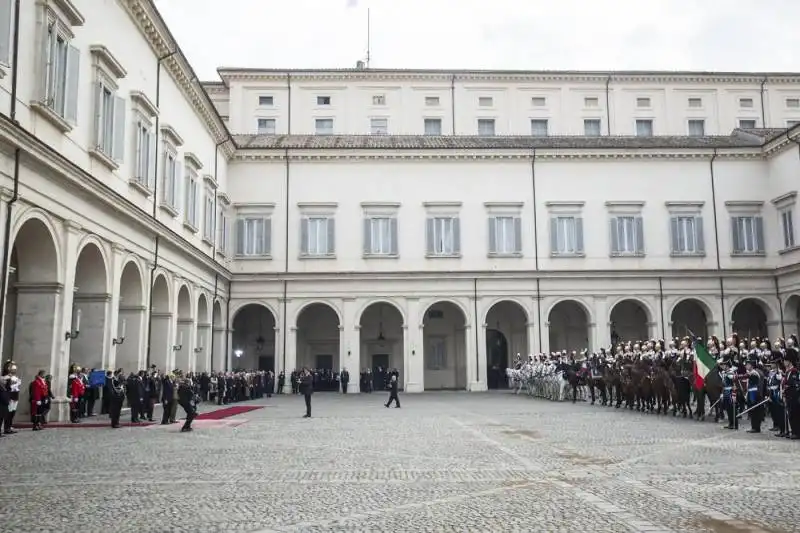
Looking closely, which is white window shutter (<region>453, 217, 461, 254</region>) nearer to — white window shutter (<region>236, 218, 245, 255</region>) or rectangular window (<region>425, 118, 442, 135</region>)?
rectangular window (<region>425, 118, 442, 135</region>)

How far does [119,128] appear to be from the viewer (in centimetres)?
2323

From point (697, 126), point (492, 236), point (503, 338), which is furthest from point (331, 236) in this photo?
point (697, 126)

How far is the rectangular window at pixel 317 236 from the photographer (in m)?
39.9

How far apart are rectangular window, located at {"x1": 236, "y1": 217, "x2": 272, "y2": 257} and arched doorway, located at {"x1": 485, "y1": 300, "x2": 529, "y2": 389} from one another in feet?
43.6

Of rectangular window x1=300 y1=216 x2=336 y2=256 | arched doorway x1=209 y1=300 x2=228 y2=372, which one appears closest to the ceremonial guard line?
rectangular window x1=300 y1=216 x2=336 y2=256

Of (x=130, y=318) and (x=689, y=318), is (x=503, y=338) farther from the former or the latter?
(x=130, y=318)

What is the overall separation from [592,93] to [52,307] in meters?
39.3

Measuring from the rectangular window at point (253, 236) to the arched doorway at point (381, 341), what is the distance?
7.24 metres

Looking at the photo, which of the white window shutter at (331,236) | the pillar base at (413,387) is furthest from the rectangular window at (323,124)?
the pillar base at (413,387)

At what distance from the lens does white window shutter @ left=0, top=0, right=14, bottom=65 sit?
15.8 m

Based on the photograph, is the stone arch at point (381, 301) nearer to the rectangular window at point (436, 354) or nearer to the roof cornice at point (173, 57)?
the rectangular window at point (436, 354)

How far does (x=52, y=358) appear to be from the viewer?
1872cm

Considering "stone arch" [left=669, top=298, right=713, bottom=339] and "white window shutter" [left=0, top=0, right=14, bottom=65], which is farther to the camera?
"stone arch" [left=669, top=298, right=713, bottom=339]

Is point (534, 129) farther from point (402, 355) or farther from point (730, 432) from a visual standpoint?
point (730, 432)
